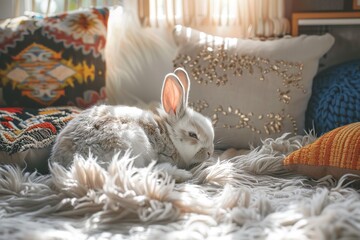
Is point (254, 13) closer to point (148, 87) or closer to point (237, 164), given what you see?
point (148, 87)

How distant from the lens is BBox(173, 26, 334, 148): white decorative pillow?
4.34ft

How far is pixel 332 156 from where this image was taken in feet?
3.14

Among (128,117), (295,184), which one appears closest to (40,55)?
(128,117)

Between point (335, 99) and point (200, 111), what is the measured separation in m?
0.39

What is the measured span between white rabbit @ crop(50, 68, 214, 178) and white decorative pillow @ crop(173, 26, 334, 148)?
0.63 ft

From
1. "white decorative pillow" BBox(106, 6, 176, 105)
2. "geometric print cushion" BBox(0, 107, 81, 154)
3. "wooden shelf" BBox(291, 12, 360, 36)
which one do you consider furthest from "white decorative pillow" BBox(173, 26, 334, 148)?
"geometric print cushion" BBox(0, 107, 81, 154)

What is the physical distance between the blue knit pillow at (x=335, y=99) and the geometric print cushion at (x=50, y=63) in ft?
2.27

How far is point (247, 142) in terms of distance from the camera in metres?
1.33

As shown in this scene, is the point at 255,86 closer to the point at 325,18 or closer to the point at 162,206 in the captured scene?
the point at 325,18

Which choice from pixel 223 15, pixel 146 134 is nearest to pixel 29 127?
pixel 146 134

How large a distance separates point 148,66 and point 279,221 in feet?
3.26

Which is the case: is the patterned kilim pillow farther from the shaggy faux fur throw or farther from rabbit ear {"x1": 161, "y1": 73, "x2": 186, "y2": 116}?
rabbit ear {"x1": 161, "y1": 73, "x2": 186, "y2": 116}

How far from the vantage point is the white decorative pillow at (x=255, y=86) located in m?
1.32

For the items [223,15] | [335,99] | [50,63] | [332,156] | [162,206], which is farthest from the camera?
[223,15]
